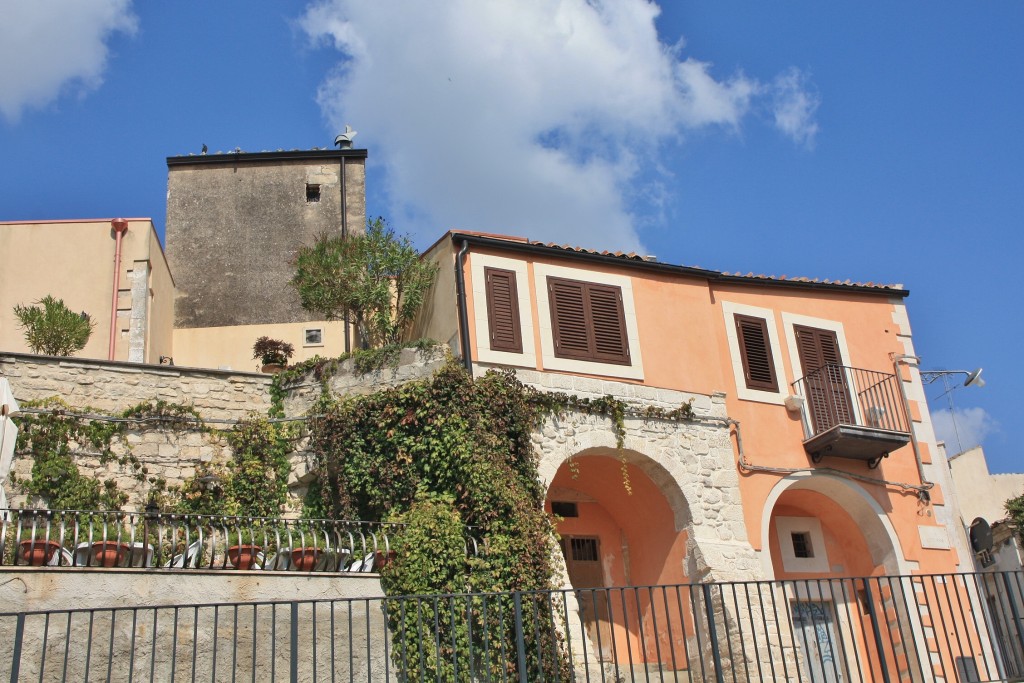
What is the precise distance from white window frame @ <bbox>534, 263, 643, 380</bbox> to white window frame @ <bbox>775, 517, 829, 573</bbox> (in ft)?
13.4

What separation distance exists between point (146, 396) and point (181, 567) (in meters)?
4.99

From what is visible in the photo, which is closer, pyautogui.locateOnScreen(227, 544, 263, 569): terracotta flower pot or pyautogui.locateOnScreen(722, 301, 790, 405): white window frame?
pyautogui.locateOnScreen(227, 544, 263, 569): terracotta flower pot

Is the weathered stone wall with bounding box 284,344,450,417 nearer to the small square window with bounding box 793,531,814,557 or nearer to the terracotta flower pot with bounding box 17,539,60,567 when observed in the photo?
the terracotta flower pot with bounding box 17,539,60,567

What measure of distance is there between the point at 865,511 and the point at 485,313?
7220mm

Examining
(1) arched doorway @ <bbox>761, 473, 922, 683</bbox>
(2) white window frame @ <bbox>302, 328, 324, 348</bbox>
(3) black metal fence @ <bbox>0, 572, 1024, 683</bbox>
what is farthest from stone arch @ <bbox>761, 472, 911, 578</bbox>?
(2) white window frame @ <bbox>302, 328, 324, 348</bbox>

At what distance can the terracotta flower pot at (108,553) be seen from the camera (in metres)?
11.3

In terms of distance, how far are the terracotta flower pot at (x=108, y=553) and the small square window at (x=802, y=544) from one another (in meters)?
11.2

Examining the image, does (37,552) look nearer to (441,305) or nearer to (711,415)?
(441,305)

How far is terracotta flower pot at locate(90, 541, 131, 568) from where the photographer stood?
1131cm

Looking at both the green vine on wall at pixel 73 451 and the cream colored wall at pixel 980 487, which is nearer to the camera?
the green vine on wall at pixel 73 451

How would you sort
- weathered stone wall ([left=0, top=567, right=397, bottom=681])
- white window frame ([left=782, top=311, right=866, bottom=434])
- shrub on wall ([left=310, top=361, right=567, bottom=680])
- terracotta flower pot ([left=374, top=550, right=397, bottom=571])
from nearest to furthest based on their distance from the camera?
weathered stone wall ([left=0, top=567, right=397, bottom=681]) < terracotta flower pot ([left=374, top=550, right=397, bottom=571]) < shrub on wall ([left=310, top=361, right=567, bottom=680]) < white window frame ([left=782, top=311, right=866, bottom=434])

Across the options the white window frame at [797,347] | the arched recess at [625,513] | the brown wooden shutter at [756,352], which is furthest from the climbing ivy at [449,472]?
the white window frame at [797,347]

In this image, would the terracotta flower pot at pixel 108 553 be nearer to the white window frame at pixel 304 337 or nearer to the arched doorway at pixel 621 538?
the arched doorway at pixel 621 538

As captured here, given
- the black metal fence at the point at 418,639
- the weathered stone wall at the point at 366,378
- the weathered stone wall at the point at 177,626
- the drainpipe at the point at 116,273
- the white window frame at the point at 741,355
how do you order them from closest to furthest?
the black metal fence at the point at 418,639 → the weathered stone wall at the point at 177,626 → the weathered stone wall at the point at 366,378 → the white window frame at the point at 741,355 → the drainpipe at the point at 116,273
